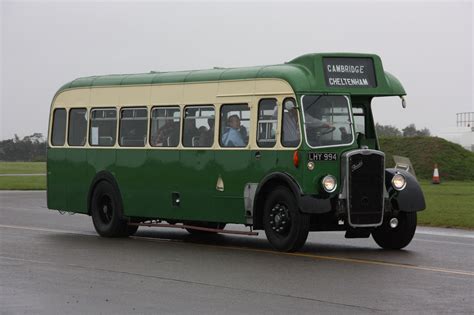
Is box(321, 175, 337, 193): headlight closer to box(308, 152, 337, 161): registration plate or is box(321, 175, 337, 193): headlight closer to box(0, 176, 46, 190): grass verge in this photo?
box(308, 152, 337, 161): registration plate

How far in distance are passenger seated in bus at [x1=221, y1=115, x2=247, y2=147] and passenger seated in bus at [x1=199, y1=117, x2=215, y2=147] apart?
0.31 metres

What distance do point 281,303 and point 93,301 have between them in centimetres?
193


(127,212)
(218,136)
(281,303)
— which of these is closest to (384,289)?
(281,303)

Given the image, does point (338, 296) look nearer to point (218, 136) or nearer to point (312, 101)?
point (312, 101)

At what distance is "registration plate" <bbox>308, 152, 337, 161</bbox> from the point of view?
15977mm

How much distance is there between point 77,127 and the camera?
2095 centimetres

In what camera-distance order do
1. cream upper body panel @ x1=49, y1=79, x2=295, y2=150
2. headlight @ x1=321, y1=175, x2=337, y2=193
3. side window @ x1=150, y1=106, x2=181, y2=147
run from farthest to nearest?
side window @ x1=150, y1=106, x2=181, y2=147, cream upper body panel @ x1=49, y1=79, x2=295, y2=150, headlight @ x1=321, y1=175, x2=337, y2=193

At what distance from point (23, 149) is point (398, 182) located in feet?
212


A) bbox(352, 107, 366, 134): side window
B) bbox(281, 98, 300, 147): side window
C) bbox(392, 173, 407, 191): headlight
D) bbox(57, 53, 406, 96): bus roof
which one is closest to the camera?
bbox(281, 98, 300, 147): side window

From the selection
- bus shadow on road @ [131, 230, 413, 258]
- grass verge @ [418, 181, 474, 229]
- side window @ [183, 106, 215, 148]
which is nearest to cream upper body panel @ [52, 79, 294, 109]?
side window @ [183, 106, 215, 148]

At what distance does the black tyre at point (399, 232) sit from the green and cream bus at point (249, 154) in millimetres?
15

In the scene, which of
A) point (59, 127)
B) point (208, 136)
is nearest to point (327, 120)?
point (208, 136)

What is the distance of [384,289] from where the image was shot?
11969mm

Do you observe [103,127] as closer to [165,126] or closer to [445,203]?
[165,126]
